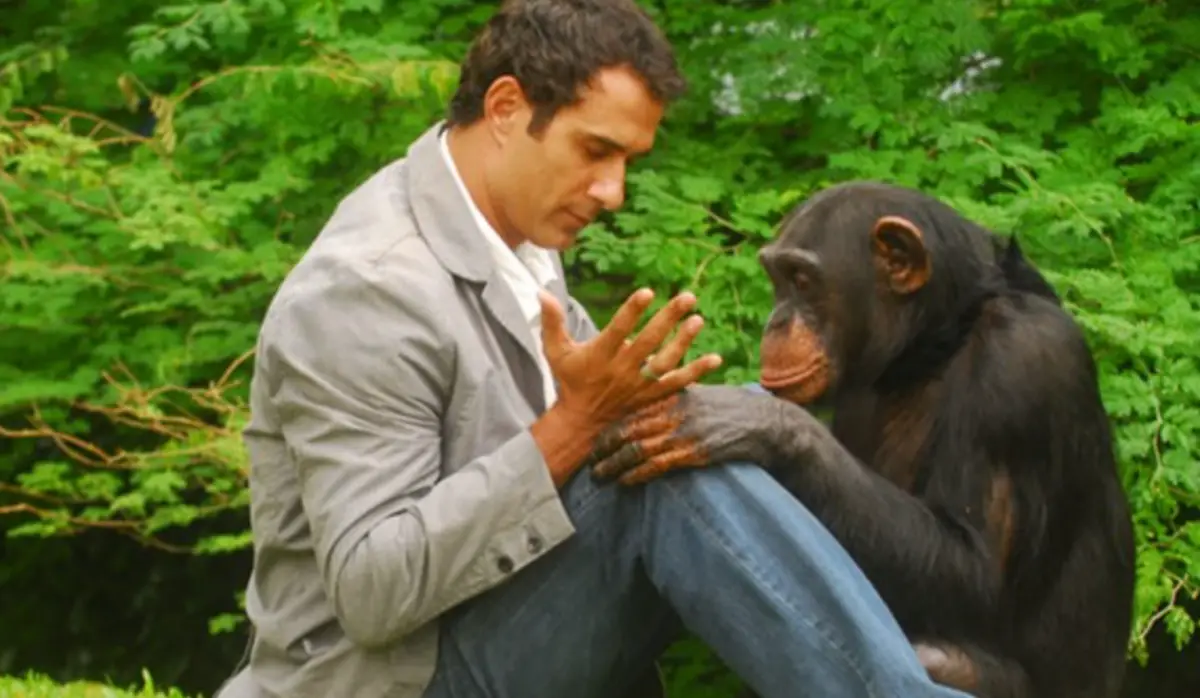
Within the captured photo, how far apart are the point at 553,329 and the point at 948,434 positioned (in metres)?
0.83

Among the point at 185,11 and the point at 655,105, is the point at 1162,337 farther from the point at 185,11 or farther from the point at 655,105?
the point at 185,11

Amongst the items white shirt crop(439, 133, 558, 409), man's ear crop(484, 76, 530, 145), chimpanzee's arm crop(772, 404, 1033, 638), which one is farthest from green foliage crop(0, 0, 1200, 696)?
man's ear crop(484, 76, 530, 145)

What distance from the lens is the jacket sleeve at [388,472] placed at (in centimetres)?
260

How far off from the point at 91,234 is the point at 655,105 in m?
3.32

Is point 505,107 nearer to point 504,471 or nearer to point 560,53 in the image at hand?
point 560,53

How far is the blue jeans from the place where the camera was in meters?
2.47

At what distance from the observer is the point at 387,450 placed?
8.69ft

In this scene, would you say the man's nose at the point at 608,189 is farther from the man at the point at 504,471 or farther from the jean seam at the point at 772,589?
the jean seam at the point at 772,589

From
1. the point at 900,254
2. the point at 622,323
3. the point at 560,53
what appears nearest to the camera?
the point at 622,323

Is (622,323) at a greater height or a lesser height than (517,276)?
greater

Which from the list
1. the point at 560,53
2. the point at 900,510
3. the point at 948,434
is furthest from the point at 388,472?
the point at 948,434

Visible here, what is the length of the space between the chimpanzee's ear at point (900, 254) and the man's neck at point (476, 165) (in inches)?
28.0

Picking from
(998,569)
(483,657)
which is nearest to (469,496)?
(483,657)

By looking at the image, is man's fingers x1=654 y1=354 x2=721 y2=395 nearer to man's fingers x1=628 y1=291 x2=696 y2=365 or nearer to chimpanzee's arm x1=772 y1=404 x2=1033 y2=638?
man's fingers x1=628 y1=291 x2=696 y2=365
